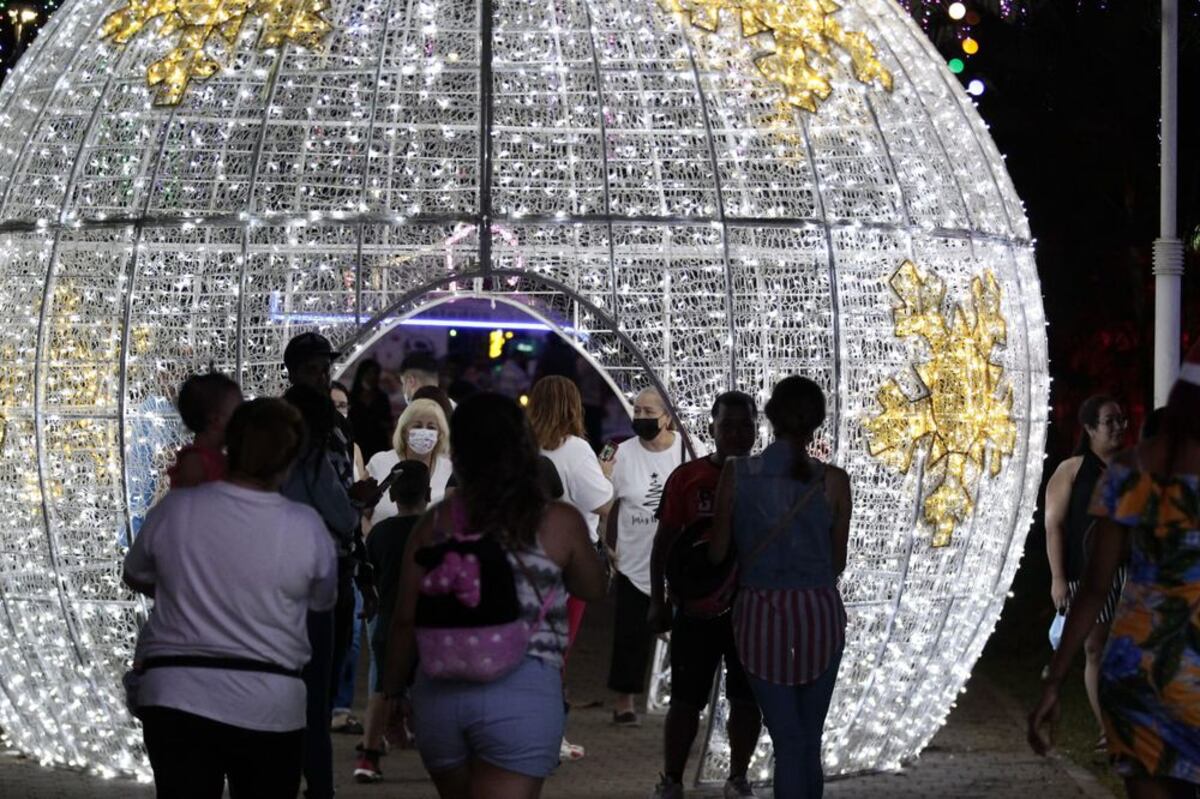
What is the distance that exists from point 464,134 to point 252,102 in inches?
37.2

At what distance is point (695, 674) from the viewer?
8.50 metres

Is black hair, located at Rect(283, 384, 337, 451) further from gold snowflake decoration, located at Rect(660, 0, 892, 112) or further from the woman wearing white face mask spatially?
gold snowflake decoration, located at Rect(660, 0, 892, 112)

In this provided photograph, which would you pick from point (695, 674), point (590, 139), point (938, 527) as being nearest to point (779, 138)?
point (590, 139)

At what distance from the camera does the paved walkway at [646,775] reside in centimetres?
938

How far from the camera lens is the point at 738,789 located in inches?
343

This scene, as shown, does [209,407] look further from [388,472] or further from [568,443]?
[568,443]

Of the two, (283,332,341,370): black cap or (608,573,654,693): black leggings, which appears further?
(608,573,654,693): black leggings

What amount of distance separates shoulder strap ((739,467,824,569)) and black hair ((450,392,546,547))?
1818 mm

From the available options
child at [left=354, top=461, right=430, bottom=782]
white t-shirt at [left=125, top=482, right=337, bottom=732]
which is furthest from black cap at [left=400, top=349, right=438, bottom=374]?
white t-shirt at [left=125, top=482, right=337, bottom=732]

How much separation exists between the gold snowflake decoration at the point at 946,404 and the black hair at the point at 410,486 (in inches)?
79.5

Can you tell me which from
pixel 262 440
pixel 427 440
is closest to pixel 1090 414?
pixel 427 440

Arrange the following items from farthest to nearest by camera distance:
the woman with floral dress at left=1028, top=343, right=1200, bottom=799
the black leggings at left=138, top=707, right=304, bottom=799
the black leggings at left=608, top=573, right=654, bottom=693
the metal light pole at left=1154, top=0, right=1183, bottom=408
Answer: the metal light pole at left=1154, top=0, right=1183, bottom=408 → the black leggings at left=608, top=573, right=654, bottom=693 → the black leggings at left=138, top=707, right=304, bottom=799 → the woman with floral dress at left=1028, top=343, right=1200, bottom=799

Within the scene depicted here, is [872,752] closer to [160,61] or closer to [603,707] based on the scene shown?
[603,707]

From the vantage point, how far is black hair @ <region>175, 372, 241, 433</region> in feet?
22.5
